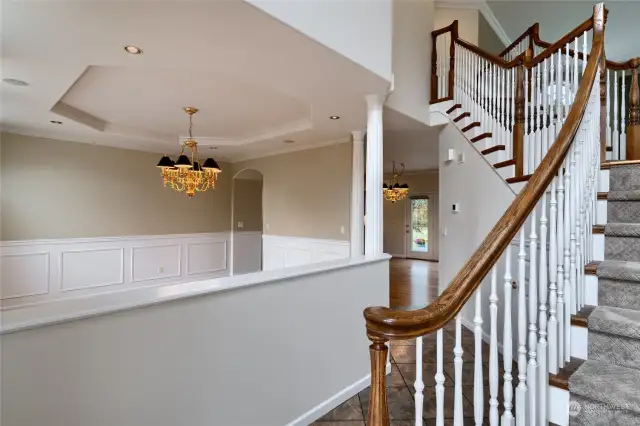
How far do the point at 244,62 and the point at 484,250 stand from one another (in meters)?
2.03

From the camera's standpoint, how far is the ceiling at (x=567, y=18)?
4976 mm

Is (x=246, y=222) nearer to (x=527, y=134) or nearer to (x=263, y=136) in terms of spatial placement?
(x=263, y=136)

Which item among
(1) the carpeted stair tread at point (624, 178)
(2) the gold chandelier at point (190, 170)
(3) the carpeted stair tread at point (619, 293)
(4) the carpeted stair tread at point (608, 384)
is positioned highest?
(2) the gold chandelier at point (190, 170)

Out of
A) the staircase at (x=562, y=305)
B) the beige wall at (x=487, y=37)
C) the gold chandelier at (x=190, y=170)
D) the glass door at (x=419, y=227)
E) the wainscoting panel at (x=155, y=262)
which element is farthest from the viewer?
the glass door at (x=419, y=227)

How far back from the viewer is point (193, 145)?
4211 mm

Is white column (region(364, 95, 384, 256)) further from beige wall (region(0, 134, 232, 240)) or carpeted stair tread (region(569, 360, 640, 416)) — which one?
beige wall (region(0, 134, 232, 240))

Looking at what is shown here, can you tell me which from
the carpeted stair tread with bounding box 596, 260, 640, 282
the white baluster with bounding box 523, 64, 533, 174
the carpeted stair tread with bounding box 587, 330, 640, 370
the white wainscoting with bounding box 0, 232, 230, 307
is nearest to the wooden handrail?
the white baluster with bounding box 523, 64, 533, 174

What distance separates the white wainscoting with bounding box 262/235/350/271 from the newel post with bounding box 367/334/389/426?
3.81m

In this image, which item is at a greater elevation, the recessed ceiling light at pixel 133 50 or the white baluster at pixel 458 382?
the recessed ceiling light at pixel 133 50

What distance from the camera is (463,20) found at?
5469 millimetres

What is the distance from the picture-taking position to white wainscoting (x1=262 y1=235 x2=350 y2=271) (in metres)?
5.00

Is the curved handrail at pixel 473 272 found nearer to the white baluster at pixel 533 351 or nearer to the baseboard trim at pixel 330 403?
the white baluster at pixel 533 351

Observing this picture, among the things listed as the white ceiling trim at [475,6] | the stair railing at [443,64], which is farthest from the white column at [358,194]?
the white ceiling trim at [475,6]

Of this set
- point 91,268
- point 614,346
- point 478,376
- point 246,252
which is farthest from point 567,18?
point 91,268
